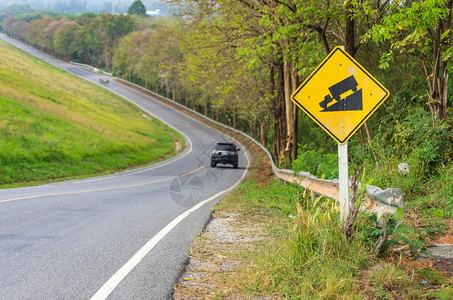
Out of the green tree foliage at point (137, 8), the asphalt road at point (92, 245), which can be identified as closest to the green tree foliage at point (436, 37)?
the asphalt road at point (92, 245)

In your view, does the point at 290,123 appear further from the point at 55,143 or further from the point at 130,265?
Result: the point at 130,265

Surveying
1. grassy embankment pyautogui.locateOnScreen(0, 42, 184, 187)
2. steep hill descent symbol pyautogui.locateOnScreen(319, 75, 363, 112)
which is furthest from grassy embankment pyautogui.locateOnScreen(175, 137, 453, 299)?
grassy embankment pyautogui.locateOnScreen(0, 42, 184, 187)

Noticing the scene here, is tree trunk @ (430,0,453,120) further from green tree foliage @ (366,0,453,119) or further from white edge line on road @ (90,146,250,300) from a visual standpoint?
white edge line on road @ (90,146,250,300)

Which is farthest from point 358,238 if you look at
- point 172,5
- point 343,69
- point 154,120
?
point 154,120

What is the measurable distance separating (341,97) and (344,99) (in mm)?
46

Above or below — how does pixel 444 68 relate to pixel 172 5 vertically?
below

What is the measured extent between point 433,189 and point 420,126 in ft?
7.22

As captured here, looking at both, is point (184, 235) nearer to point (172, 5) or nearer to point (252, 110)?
point (172, 5)

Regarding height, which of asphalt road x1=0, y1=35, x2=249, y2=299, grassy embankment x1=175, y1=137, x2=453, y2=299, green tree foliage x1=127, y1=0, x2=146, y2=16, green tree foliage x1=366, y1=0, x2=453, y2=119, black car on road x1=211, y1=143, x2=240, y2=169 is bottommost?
black car on road x1=211, y1=143, x2=240, y2=169

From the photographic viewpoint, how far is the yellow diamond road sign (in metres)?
5.86

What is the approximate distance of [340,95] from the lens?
6004mm

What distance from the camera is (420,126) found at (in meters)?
10.6

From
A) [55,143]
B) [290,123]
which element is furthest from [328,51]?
[55,143]

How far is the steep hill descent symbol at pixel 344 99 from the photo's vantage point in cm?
593
